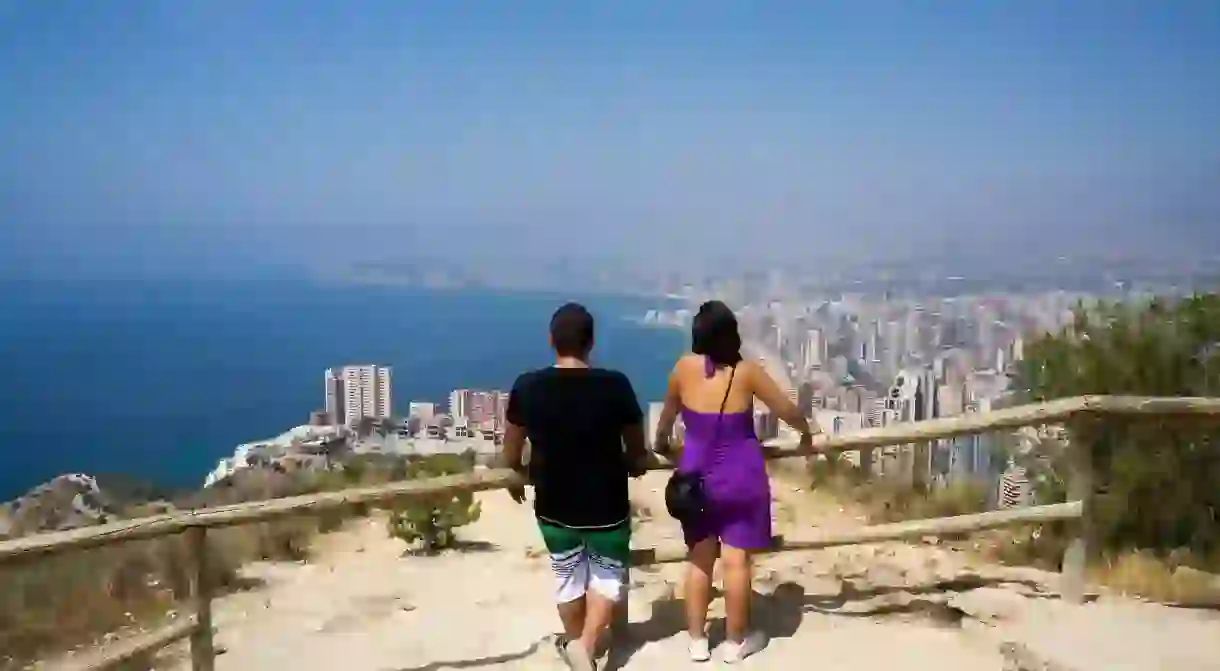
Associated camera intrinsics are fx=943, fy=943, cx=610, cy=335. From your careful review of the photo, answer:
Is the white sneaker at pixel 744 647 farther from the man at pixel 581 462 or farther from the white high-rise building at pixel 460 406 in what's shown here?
the white high-rise building at pixel 460 406

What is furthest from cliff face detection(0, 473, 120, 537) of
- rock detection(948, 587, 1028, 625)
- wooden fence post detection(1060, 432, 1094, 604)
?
wooden fence post detection(1060, 432, 1094, 604)

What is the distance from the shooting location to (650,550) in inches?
179

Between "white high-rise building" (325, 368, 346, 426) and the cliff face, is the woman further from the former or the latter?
"white high-rise building" (325, 368, 346, 426)

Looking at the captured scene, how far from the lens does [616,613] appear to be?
432cm

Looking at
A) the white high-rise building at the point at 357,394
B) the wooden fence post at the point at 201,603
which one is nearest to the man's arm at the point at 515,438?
the wooden fence post at the point at 201,603

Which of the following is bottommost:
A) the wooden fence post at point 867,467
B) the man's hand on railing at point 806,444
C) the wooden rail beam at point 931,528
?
the wooden fence post at point 867,467

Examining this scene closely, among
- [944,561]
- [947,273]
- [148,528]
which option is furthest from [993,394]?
[947,273]

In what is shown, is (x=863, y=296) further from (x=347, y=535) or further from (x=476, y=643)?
(x=476, y=643)

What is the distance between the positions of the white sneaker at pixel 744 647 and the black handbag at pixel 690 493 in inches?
25.3

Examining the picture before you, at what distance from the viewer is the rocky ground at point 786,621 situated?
425cm

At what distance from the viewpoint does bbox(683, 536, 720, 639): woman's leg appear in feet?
13.1

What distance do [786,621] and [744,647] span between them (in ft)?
1.89

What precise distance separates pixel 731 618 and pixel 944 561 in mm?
2571

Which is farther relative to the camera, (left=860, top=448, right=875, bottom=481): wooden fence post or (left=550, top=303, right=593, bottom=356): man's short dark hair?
(left=860, top=448, right=875, bottom=481): wooden fence post
